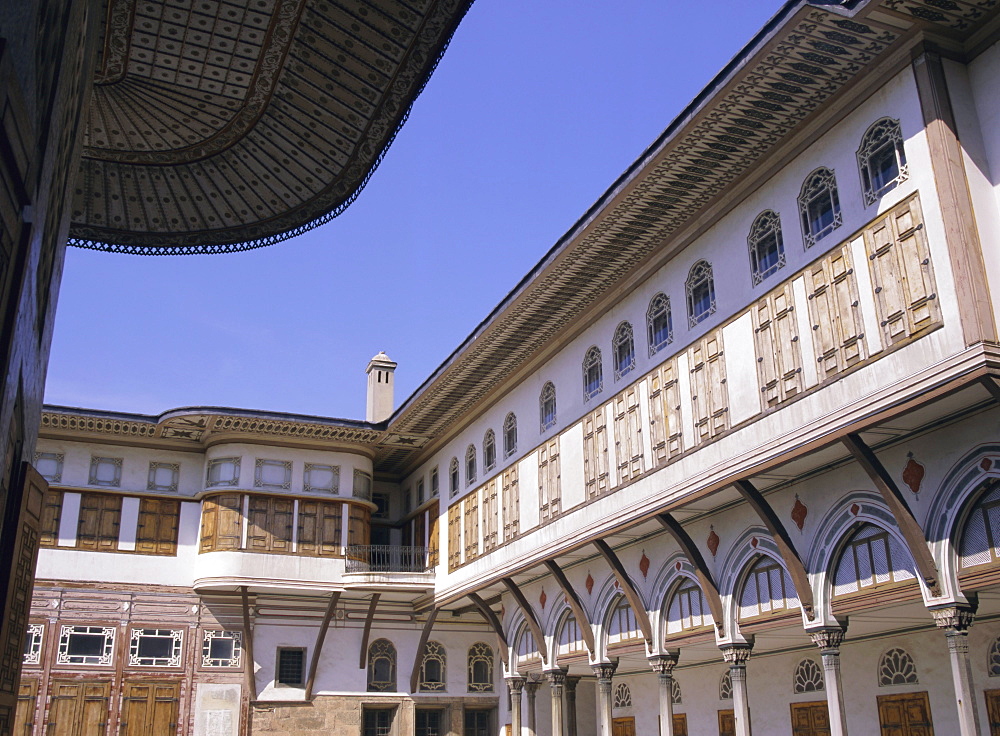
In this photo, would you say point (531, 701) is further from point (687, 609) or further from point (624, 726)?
point (687, 609)

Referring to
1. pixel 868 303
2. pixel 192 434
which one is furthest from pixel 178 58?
pixel 192 434

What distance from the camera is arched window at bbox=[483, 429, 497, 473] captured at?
59.9ft

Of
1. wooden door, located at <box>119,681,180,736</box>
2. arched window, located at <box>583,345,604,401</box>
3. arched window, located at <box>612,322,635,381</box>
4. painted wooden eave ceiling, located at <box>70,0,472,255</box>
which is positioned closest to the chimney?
wooden door, located at <box>119,681,180,736</box>

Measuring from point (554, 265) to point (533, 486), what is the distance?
4.02 metres

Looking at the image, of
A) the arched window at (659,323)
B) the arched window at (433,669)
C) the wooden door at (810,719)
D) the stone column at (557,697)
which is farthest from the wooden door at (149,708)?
the arched window at (659,323)

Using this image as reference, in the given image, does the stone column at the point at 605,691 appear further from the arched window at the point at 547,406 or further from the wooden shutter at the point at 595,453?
the arched window at the point at 547,406

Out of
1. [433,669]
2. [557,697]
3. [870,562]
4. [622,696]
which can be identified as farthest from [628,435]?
[433,669]

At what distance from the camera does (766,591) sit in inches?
453

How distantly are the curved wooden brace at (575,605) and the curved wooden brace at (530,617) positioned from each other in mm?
1460

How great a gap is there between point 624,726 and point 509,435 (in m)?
5.85

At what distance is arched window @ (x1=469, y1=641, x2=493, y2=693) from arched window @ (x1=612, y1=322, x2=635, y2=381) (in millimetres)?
10322

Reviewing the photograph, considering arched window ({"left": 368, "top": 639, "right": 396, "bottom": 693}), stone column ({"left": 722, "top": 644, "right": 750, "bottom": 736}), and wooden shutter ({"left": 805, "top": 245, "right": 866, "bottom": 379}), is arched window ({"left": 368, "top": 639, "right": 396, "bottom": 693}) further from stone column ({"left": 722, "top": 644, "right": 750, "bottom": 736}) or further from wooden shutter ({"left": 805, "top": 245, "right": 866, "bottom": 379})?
wooden shutter ({"left": 805, "top": 245, "right": 866, "bottom": 379})

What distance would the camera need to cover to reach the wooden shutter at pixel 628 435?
13164 mm

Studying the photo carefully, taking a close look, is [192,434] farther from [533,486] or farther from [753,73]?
[753,73]
